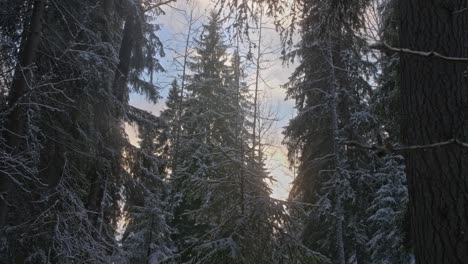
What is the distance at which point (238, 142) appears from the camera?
8.23m

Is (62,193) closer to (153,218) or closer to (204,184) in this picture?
(204,184)

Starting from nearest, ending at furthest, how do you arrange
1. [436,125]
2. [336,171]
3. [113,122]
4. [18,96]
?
[436,125]
[18,96]
[113,122]
[336,171]

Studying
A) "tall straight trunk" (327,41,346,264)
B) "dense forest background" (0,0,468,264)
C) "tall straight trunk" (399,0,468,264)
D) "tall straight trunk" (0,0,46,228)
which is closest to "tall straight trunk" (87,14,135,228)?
"dense forest background" (0,0,468,264)

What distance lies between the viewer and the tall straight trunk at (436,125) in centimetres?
236

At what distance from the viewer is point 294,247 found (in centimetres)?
683

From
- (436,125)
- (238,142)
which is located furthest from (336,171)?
(436,125)

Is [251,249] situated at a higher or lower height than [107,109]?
lower

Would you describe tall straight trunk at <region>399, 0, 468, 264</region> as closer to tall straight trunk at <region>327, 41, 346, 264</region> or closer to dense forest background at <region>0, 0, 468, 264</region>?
dense forest background at <region>0, 0, 468, 264</region>

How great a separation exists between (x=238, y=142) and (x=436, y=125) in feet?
19.0

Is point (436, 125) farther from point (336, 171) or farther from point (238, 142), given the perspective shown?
point (336, 171)

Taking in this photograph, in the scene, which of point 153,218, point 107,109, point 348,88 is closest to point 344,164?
point 348,88

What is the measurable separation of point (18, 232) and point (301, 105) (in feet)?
39.3

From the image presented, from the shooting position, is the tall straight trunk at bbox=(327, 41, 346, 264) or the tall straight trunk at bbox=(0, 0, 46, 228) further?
the tall straight trunk at bbox=(327, 41, 346, 264)

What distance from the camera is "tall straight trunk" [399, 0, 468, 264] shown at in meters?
2.36
